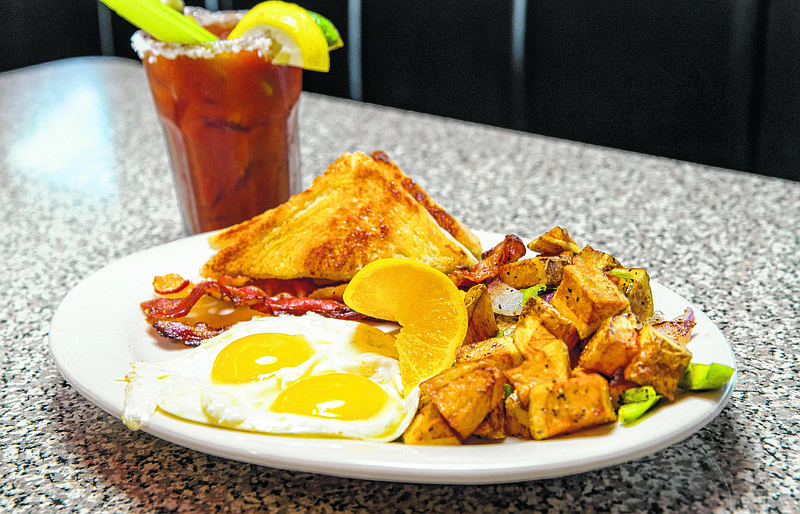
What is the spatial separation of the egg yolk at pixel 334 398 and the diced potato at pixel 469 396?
0.08 m

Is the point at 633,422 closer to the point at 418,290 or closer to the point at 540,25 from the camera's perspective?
the point at 418,290

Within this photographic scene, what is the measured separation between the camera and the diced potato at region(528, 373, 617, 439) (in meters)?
0.68

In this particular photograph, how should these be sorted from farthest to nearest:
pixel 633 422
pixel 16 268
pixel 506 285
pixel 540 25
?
pixel 540 25
pixel 16 268
pixel 506 285
pixel 633 422

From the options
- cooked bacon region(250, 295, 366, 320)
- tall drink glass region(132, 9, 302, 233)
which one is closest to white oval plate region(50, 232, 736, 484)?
cooked bacon region(250, 295, 366, 320)

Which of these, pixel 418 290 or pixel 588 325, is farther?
pixel 418 290

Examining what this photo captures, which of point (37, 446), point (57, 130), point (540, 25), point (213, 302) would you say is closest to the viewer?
point (37, 446)

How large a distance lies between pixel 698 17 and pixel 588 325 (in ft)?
7.29

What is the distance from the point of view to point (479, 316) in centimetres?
87

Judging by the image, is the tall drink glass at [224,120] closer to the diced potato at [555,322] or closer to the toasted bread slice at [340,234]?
the toasted bread slice at [340,234]

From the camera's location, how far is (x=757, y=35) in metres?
2.55

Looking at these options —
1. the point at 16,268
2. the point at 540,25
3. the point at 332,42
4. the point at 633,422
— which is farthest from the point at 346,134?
the point at 633,422

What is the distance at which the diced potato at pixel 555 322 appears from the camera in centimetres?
79

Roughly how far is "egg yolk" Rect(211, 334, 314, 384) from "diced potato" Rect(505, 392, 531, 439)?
26 cm

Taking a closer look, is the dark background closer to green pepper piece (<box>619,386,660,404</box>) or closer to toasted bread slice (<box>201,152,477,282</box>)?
toasted bread slice (<box>201,152,477,282</box>)
